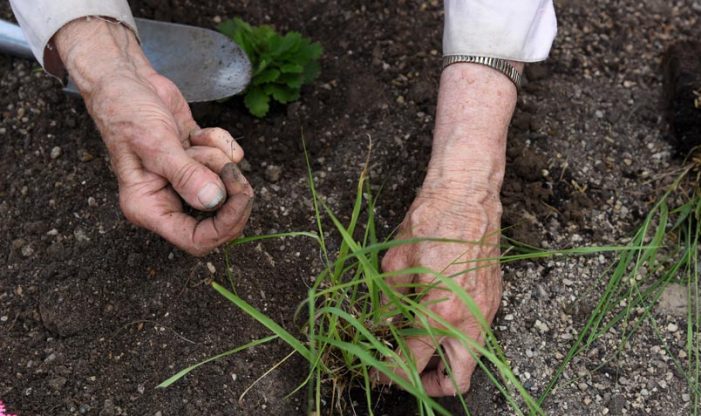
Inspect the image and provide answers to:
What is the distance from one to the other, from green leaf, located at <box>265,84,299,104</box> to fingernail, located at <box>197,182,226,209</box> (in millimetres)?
771

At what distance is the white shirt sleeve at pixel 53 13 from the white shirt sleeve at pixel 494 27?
0.75 m

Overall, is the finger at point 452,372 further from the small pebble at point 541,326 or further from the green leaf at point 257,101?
the green leaf at point 257,101

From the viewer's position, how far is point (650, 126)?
7.31ft

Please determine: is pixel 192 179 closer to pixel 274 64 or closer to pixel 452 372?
pixel 452 372

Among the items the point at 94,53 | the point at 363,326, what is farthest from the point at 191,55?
the point at 363,326

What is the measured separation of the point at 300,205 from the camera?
79.1 inches

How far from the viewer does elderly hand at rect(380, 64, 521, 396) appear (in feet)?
5.04

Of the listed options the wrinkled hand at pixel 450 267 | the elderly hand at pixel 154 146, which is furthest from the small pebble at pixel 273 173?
the wrinkled hand at pixel 450 267

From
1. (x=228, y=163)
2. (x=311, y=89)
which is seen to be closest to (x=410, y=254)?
(x=228, y=163)

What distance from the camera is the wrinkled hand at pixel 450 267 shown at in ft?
4.99

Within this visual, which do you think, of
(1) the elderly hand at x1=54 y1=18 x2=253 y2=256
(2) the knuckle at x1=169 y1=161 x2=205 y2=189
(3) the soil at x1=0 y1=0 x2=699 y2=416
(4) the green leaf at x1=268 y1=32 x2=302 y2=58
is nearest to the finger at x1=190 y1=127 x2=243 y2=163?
(1) the elderly hand at x1=54 y1=18 x2=253 y2=256

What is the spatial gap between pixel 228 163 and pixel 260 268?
1.47 feet

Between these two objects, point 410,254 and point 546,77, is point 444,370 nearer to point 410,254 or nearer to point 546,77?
point 410,254

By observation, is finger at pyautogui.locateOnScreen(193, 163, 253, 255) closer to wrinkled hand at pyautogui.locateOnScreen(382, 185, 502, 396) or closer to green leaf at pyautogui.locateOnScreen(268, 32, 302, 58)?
wrinkled hand at pyautogui.locateOnScreen(382, 185, 502, 396)
